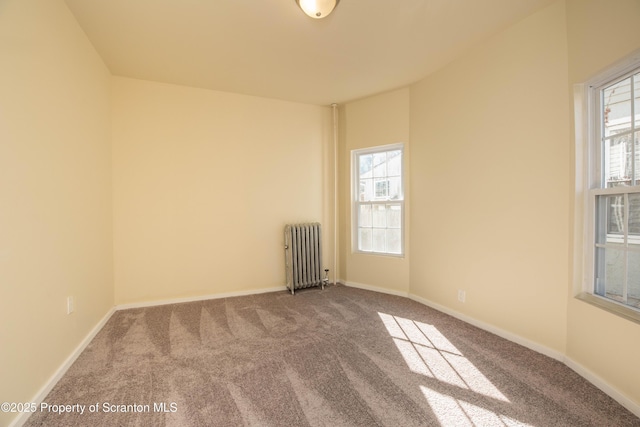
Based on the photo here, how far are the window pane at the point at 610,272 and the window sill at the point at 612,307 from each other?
A: 6 centimetres

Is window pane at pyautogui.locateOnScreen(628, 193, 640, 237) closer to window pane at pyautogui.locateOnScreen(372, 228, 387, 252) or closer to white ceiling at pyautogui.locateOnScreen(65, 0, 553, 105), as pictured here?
white ceiling at pyautogui.locateOnScreen(65, 0, 553, 105)

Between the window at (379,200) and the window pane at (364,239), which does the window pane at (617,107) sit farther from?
the window pane at (364,239)

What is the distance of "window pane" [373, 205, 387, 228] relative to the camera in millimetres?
3879

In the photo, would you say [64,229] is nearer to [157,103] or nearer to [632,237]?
[157,103]

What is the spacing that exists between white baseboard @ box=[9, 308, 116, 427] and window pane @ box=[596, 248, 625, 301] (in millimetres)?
3557

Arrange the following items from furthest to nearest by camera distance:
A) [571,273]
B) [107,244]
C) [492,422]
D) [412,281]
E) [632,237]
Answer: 1. [412,281]
2. [107,244]
3. [571,273]
4. [632,237]
5. [492,422]

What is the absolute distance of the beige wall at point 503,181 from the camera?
2.13 m

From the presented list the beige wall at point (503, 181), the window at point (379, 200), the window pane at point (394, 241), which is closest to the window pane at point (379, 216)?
the window at point (379, 200)

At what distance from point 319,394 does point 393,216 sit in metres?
2.49

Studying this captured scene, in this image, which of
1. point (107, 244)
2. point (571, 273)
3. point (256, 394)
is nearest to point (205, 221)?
point (107, 244)

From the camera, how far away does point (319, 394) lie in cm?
178

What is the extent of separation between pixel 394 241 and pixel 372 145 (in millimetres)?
1322

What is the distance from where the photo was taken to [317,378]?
6.40 ft

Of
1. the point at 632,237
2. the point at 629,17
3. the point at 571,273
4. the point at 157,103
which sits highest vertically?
the point at 157,103
